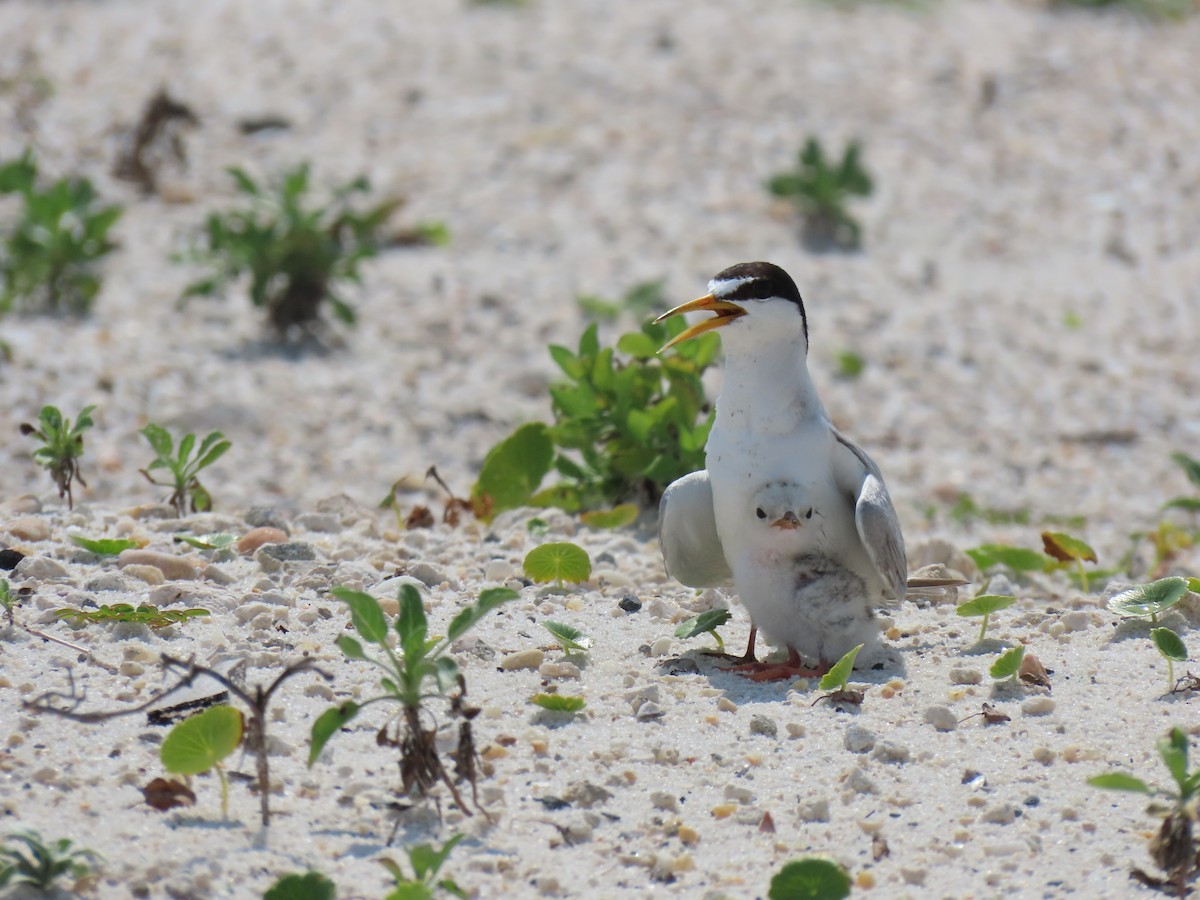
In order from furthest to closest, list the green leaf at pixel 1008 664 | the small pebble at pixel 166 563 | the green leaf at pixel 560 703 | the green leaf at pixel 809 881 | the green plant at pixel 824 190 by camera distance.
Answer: the green plant at pixel 824 190, the small pebble at pixel 166 563, the green leaf at pixel 1008 664, the green leaf at pixel 560 703, the green leaf at pixel 809 881

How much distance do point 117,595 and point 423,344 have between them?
160 inches

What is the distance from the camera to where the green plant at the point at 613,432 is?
5609mm

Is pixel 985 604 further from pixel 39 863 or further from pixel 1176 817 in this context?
pixel 39 863

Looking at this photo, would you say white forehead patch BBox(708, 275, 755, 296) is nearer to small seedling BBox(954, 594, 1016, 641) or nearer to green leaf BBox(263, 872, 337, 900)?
small seedling BBox(954, 594, 1016, 641)

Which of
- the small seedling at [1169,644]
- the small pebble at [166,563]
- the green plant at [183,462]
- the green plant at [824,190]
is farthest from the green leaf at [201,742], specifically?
the green plant at [824,190]

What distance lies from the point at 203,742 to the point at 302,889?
455mm

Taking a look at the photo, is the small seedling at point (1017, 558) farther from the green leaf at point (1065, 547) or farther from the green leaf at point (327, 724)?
the green leaf at point (327, 724)

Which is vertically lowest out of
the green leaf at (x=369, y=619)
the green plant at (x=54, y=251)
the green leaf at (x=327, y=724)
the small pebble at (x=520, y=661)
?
the small pebble at (x=520, y=661)

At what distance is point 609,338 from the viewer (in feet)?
27.3

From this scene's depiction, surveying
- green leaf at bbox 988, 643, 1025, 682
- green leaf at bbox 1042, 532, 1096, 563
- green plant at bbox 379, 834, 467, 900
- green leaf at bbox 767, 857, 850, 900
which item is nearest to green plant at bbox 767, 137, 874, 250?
green leaf at bbox 1042, 532, 1096, 563

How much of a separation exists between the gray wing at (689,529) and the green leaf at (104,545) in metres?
1.65

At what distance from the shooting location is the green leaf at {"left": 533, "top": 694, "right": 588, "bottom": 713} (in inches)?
152

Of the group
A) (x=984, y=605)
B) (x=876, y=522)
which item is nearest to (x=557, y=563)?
(x=876, y=522)

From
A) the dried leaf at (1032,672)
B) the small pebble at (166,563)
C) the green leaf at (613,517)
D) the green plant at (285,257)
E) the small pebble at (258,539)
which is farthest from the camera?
the green plant at (285,257)
